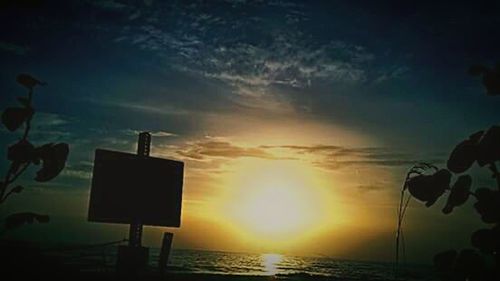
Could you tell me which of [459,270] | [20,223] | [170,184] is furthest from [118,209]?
[459,270]

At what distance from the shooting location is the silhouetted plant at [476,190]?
2104 millimetres

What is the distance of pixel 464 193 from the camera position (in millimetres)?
2154

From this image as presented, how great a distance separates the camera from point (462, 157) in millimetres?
2094

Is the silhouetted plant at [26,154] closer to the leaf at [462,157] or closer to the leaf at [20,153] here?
the leaf at [20,153]

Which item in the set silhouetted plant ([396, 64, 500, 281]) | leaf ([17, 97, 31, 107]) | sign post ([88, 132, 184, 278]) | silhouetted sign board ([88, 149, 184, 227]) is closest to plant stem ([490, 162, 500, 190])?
silhouetted plant ([396, 64, 500, 281])

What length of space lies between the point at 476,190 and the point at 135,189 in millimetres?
10631

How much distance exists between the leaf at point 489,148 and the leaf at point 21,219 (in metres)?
2.57

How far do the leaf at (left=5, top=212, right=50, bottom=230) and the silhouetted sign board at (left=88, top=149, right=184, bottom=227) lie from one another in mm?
8661

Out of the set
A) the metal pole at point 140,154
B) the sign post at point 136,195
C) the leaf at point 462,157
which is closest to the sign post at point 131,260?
the sign post at point 136,195

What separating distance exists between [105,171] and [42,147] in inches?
355

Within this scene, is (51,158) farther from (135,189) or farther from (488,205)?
(135,189)

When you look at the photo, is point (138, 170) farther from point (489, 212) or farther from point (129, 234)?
point (489, 212)

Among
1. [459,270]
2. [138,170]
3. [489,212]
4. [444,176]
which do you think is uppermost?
[138,170]

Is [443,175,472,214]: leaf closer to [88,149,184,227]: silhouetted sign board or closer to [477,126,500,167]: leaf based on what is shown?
[477,126,500,167]: leaf
